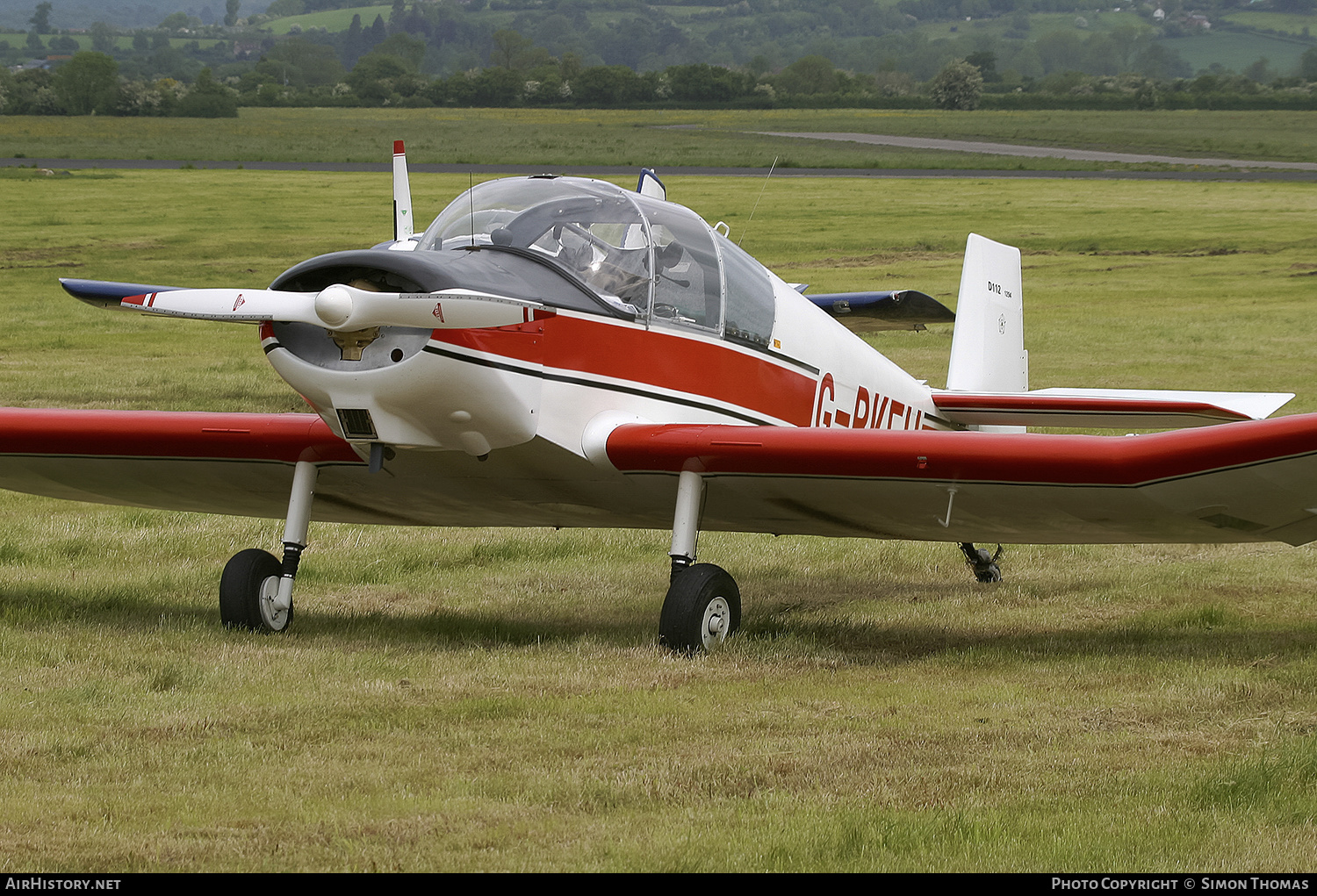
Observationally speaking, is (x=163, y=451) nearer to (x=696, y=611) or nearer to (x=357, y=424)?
(x=357, y=424)

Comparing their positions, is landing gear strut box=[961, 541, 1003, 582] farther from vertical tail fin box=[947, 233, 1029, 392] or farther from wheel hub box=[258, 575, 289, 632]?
wheel hub box=[258, 575, 289, 632]

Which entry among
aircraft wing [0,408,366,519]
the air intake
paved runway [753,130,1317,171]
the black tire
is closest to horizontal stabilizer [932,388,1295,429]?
the black tire

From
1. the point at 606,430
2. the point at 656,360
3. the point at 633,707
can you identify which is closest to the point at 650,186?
the point at 656,360

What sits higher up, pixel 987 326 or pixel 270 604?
pixel 987 326

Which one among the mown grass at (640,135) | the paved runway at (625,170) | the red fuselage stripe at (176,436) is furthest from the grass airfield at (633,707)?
the mown grass at (640,135)

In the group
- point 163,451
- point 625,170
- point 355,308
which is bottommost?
point 625,170

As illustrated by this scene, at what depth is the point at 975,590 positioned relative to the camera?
10.1 meters

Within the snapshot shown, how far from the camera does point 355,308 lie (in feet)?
22.4

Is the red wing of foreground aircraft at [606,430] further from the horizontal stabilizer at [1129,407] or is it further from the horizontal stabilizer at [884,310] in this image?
the horizontal stabilizer at [884,310]

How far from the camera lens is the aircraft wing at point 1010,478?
6859 millimetres

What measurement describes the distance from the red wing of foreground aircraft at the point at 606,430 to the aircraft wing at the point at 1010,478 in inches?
0.6

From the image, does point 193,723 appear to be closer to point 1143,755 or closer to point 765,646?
point 765,646

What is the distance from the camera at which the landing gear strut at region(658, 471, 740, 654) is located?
749 centimetres

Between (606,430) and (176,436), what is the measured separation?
8.65 ft
